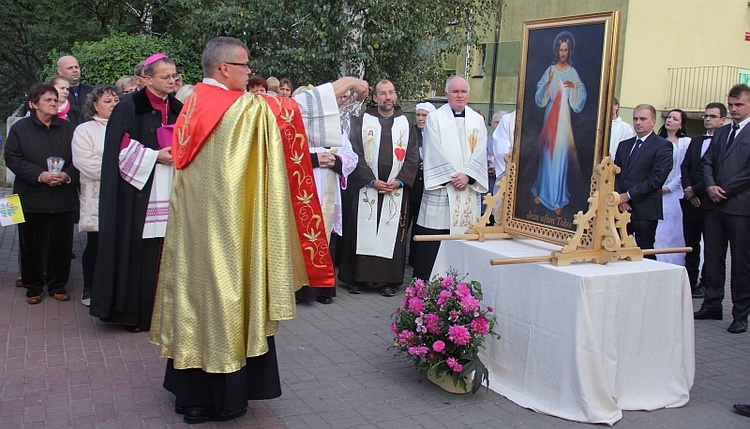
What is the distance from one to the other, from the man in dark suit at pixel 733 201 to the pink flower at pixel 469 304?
3049mm

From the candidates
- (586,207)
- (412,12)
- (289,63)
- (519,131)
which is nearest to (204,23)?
(289,63)

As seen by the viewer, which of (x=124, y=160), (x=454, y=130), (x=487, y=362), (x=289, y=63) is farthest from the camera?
Answer: (x=289, y=63)

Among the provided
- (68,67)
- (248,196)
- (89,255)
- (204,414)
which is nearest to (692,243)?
(248,196)

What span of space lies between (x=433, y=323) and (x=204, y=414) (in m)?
1.45

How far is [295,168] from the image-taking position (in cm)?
393

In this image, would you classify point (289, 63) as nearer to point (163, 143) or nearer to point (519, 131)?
point (163, 143)

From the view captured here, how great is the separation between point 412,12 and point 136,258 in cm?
713

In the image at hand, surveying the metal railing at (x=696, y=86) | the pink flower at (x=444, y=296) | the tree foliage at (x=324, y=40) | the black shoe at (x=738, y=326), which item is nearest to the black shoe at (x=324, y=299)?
the pink flower at (x=444, y=296)

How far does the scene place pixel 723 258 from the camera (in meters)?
6.57

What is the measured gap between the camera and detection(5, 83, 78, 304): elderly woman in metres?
6.16

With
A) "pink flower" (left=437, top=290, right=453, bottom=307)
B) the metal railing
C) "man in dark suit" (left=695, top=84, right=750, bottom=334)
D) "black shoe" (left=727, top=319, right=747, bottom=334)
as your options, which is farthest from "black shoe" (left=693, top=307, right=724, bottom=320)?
the metal railing

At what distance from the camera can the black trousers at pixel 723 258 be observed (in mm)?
6138

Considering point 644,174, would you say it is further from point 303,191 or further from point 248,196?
point 248,196

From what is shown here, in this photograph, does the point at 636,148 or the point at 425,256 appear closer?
the point at 636,148
